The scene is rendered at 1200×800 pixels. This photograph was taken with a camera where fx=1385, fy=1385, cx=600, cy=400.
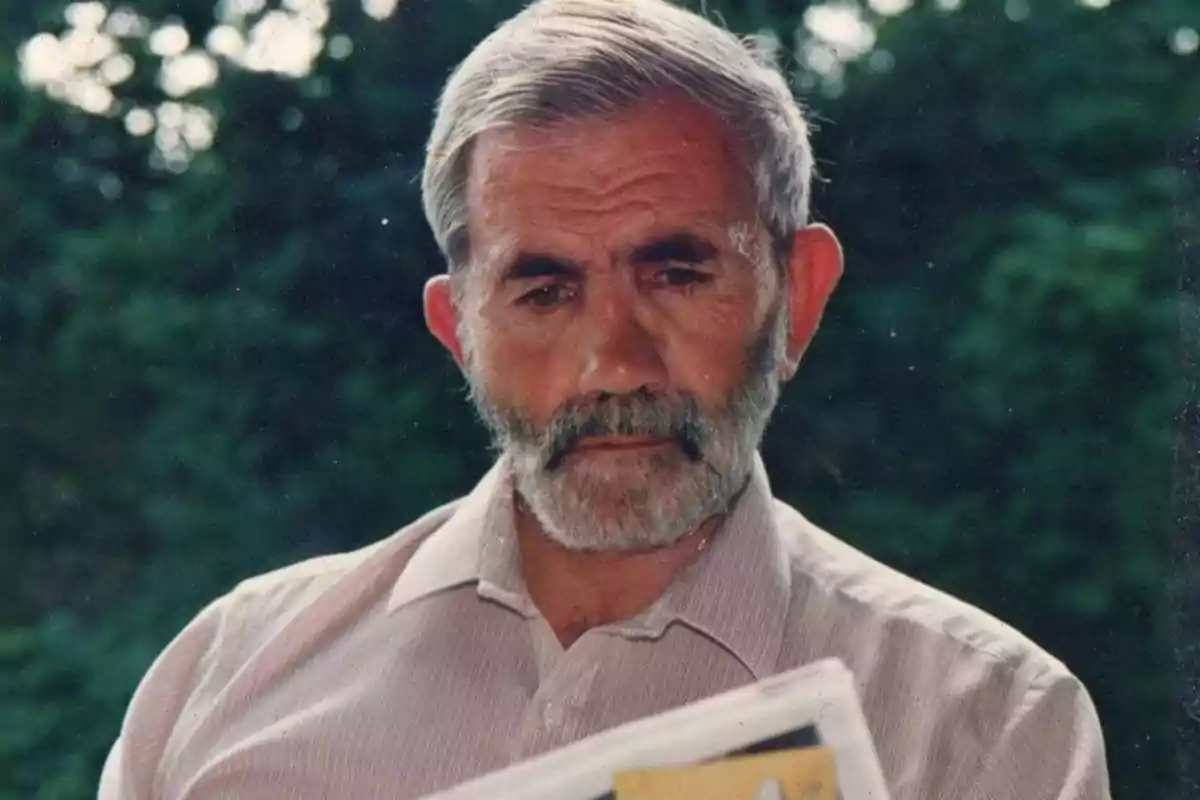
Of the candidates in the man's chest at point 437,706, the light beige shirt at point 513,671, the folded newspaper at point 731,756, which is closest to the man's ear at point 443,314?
the light beige shirt at point 513,671

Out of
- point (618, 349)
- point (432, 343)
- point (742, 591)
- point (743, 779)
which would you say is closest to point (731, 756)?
point (743, 779)

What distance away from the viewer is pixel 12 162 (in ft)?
3.80

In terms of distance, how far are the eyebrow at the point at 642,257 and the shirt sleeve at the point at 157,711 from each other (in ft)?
1.24

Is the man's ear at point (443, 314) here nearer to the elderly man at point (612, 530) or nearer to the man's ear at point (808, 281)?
the elderly man at point (612, 530)

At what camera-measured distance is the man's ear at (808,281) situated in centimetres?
107

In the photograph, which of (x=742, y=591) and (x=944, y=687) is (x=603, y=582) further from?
(x=944, y=687)

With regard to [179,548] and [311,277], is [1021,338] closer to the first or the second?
[311,277]

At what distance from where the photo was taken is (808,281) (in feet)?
3.54

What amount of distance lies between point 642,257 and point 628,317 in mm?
45

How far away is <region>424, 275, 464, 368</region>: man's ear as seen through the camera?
1.08m

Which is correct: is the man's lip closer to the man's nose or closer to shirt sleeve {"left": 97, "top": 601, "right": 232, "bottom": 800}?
the man's nose

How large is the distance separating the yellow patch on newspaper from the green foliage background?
0.21m

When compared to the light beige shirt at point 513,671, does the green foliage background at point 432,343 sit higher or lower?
higher

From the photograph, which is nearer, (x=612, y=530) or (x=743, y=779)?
(x=743, y=779)
